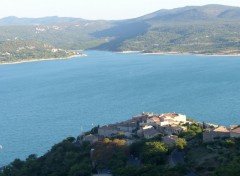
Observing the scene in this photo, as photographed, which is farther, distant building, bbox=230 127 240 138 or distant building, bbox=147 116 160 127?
distant building, bbox=147 116 160 127

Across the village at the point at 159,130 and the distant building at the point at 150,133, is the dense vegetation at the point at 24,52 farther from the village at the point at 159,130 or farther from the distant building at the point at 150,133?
the distant building at the point at 150,133

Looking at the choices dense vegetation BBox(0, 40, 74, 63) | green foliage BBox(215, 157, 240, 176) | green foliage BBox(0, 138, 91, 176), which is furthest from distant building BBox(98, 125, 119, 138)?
dense vegetation BBox(0, 40, 74, 63)

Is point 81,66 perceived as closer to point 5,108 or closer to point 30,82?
point 30,82

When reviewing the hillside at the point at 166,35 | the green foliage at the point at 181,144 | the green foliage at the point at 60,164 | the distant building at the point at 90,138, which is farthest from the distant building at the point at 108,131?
the hillside at the point at 166,35

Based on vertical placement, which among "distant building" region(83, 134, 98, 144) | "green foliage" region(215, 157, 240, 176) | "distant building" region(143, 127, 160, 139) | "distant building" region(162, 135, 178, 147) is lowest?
"distant building" region(83, 134, 98, 144)

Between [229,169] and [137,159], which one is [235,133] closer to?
[137,159]

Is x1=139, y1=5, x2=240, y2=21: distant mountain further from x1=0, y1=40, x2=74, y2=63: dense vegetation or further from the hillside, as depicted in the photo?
x1=0, y1=40, x2=74, y2=63: dense vegetation
